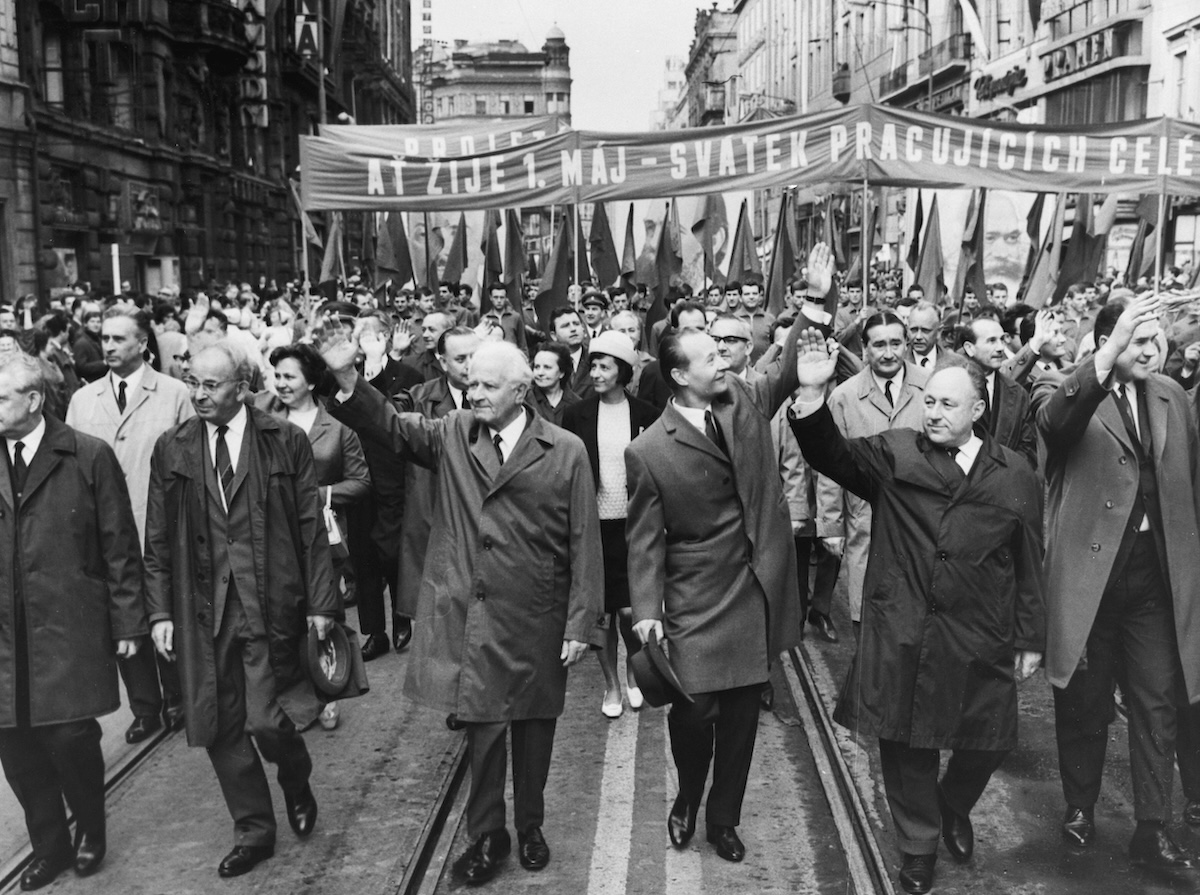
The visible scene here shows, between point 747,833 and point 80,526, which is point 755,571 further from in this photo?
point 80,526

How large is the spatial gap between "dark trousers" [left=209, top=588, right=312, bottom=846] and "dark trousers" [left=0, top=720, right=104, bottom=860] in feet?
1.43

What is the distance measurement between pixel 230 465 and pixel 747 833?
2.33 metres

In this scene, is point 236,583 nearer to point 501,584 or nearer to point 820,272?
point 501,584

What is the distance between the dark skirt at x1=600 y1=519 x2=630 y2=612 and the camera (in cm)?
617

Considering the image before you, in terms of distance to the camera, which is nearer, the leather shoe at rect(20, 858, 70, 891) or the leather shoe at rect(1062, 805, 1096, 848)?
the leather shoe at rect(20, 858, 70, 891)

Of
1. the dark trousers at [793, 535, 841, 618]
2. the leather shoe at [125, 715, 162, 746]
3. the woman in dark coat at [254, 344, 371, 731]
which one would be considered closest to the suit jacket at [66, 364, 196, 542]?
the woman in dark coat at [254, 344, 371, 731]

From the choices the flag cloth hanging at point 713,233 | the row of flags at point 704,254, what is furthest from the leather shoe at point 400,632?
the flag cloth hanging at point 713,233

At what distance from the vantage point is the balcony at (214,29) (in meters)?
33.6

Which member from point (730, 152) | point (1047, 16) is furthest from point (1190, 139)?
point (1047, 16)

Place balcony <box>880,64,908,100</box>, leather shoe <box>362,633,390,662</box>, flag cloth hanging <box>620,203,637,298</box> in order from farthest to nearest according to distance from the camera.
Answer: balcony <box>880,64,908,100</box>
flag cloth hanging <box>620,203,637,298</box>
leather shoe <box>362,633,390,662</box>

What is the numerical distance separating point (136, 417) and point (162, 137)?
28.3 metres

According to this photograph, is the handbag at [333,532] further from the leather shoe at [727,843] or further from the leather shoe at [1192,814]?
the leather shoe at [1192,814]

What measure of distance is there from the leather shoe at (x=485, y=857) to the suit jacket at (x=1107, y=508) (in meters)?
2.04

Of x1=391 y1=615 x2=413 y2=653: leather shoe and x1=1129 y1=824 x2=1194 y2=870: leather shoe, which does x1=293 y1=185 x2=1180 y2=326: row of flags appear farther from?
x1=1129 y1=824 x2=1194 y2=870: leather shoe
